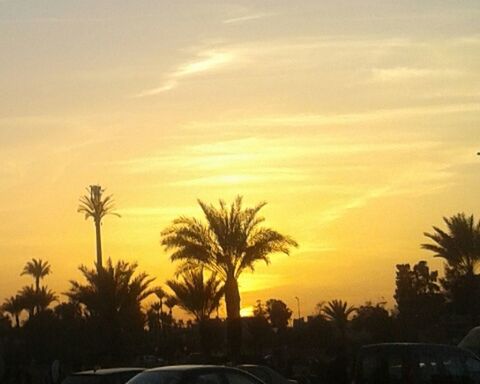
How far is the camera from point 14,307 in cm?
7250

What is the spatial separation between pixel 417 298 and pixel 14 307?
28051 mm

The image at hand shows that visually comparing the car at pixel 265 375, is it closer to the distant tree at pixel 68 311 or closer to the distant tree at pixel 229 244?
the distant tree at pixel 229 244

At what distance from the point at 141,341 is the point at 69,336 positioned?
4.59 m

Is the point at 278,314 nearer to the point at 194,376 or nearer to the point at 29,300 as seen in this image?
the point at 29,300

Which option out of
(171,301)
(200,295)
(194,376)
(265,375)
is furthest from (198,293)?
(194,376)

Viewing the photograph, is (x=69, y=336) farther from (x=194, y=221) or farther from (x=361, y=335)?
(x=194, y=221)

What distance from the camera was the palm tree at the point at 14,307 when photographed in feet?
236

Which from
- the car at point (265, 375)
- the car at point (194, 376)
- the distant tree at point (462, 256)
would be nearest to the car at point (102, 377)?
the car at point (194, 376)

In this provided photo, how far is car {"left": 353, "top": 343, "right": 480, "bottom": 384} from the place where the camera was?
64.5 feet

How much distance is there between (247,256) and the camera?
41719 millimetres

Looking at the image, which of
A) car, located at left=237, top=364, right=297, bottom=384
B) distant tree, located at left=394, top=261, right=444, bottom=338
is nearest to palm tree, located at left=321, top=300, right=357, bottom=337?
distant tree, located at left=394, top=261, right=444, bottom=338

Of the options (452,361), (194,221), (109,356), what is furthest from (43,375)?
(452,361)

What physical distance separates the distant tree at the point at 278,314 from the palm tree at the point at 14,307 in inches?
685

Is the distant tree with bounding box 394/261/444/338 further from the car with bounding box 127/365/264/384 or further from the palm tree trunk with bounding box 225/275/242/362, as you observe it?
the car with bounding box 127/365/264/384
